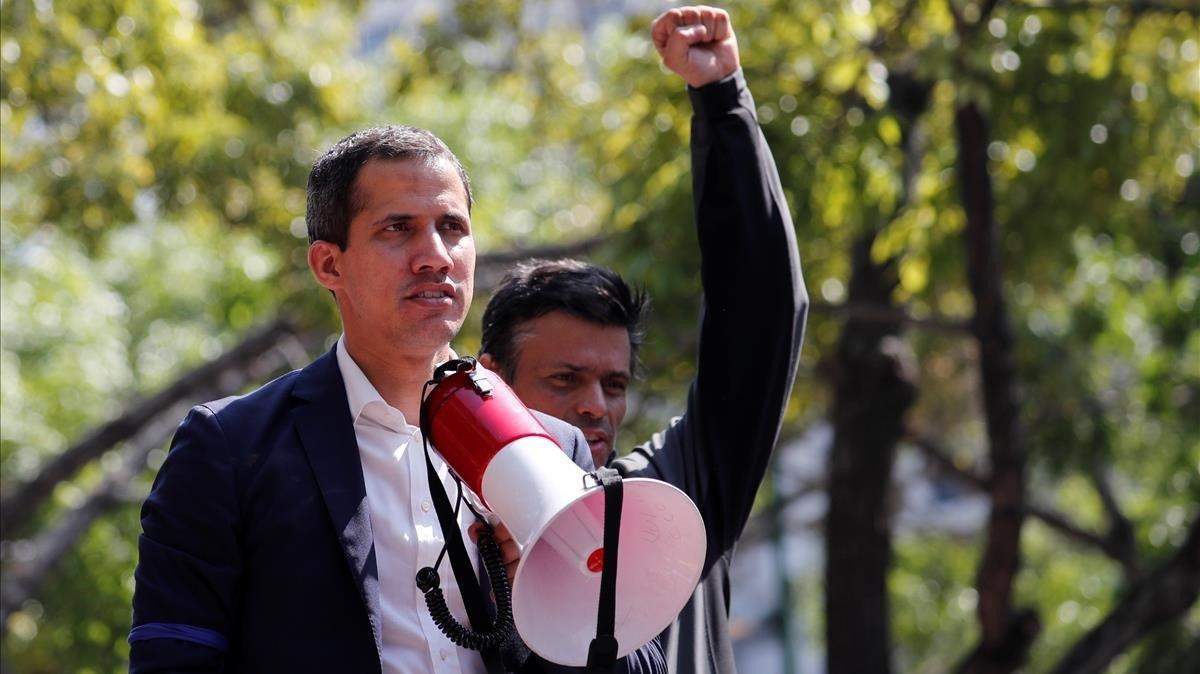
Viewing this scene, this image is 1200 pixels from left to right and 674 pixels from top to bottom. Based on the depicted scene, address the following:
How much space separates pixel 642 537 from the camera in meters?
2.50

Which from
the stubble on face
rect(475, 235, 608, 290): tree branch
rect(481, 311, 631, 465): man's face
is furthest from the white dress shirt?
rect(475, 235, 608, 290): tree branch

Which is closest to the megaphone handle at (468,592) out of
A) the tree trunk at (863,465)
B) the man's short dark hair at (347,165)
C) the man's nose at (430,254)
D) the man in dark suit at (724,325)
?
the man's nose at (430,254)

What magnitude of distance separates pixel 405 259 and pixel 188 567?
0.53 meters

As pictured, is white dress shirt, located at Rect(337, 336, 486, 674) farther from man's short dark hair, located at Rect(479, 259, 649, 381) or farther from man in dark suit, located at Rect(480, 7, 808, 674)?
man's short dark hair, located at Rect(479, 259, 649, 381)

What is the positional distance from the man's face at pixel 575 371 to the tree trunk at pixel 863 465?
190 inches

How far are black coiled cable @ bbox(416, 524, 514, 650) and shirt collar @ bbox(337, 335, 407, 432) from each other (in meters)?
0.22

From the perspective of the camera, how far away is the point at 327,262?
102 inches

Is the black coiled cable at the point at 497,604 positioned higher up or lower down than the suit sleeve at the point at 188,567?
lower down

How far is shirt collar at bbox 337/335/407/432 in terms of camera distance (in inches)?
99.7

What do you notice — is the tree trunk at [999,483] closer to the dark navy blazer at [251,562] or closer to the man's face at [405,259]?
the man's face at [405,259]

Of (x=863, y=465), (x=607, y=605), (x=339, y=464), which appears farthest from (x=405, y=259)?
(x=863, y=465)

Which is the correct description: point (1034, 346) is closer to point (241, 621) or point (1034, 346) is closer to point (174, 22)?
point (174, 22)

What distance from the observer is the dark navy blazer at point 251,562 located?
2.29 metres

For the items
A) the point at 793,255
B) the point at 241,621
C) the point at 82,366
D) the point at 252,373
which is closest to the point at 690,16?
the point at 793,255
